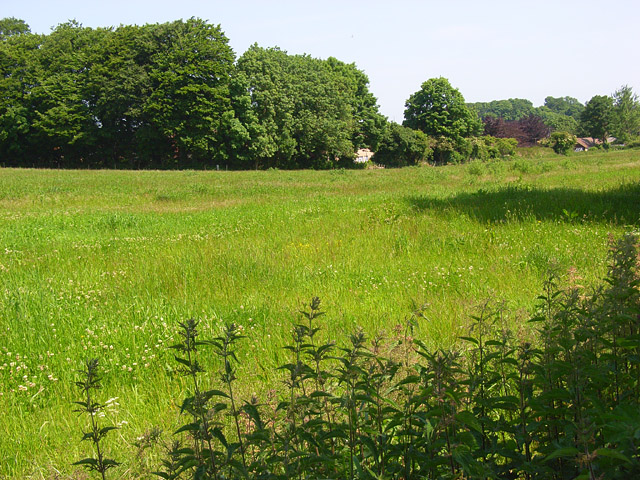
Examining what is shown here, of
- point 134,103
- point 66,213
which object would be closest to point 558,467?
point 66,213

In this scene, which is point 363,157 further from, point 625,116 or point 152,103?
point 625,116

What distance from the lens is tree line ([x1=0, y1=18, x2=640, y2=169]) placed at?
170ft

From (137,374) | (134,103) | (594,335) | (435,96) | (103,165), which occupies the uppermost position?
(435,96)

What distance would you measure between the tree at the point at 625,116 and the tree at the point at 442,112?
156ft

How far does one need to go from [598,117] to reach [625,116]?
567 cm

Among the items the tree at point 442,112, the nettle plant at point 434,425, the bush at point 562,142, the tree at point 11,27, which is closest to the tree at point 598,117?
the bush at point 562,142

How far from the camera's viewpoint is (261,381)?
Result: 4.08 meters

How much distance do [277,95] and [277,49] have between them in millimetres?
11257

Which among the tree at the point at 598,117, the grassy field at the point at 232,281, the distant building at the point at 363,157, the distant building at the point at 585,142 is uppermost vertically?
the tree at the point at 598,117

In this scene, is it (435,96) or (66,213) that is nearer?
(66,213)

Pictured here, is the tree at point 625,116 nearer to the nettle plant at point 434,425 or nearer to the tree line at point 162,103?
the tree line at point 162,103

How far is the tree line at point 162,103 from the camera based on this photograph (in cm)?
5175

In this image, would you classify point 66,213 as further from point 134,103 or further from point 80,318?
point 134,103

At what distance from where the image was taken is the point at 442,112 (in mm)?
78375
